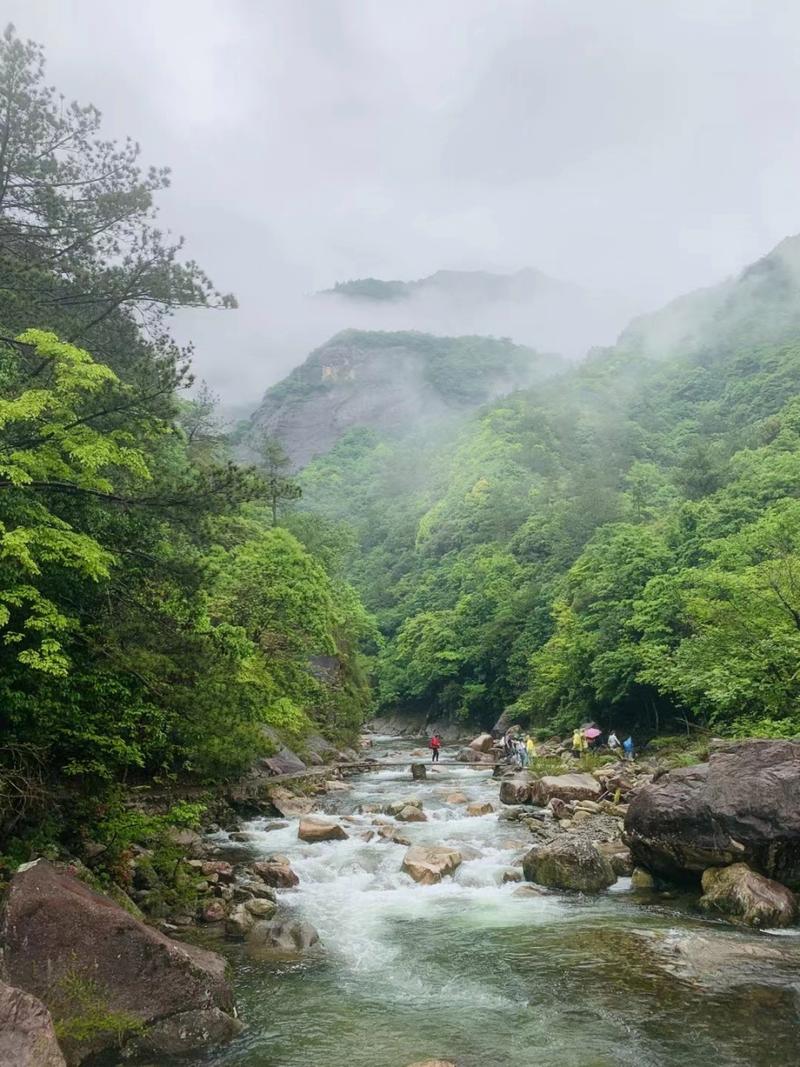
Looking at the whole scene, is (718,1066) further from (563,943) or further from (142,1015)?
(142,1015)

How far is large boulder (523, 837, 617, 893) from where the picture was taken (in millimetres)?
14289

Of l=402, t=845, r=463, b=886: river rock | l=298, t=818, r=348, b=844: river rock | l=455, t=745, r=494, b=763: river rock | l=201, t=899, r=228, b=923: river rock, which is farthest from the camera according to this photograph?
l=455, t=745, r=494, b=763: river rock

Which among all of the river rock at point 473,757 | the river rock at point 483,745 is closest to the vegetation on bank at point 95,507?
the river rock at point 473,757

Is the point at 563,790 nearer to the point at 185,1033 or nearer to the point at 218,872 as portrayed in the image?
the point at 218,872

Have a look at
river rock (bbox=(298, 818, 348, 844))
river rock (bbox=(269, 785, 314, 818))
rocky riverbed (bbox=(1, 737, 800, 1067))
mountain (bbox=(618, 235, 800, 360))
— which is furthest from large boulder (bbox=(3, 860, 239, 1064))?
mountain (bbox=(618, 235, 800, 360))

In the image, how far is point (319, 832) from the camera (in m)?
18.4

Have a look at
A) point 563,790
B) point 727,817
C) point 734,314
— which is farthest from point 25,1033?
point 734,314

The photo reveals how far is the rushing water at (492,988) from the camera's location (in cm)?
810

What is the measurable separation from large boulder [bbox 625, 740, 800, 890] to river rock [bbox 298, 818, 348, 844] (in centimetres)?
748

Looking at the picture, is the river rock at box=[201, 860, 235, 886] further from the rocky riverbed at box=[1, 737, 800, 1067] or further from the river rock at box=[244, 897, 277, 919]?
the river rock at box=[244, 897, 277, 919]

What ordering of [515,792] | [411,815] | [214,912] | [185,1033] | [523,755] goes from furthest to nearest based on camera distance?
1. [523,755]
2. [515,792]
3. [411,815]
4. [214,912]
5. [185,1033]

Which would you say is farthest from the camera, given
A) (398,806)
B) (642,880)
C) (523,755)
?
(523,755)

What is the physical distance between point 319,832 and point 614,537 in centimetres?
3342

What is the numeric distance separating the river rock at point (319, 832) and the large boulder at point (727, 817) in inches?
294
